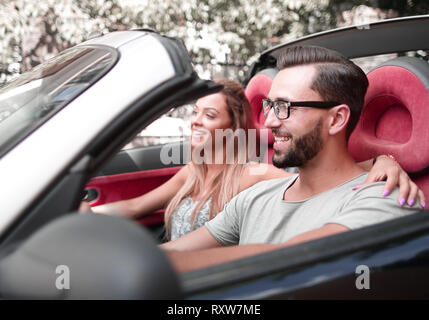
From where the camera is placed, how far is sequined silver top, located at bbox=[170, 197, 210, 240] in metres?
2.48

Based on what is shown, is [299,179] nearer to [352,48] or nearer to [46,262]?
[352,48]

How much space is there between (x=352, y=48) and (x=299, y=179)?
104 centimetres

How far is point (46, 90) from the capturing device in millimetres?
1409

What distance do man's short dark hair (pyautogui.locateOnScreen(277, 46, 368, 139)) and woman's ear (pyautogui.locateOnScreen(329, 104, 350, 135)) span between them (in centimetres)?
3

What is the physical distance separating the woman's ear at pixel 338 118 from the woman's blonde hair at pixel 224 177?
829 millimetres

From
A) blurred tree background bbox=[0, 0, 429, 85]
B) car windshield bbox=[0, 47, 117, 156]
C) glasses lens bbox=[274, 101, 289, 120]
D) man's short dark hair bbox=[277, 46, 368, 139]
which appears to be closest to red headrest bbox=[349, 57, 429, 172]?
man's short dark hair bbox=[277, 46, 368, 139]

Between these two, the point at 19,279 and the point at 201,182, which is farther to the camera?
the point at 201,182

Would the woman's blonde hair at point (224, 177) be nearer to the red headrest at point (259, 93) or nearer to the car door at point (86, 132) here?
the red headrest at point (259, 93)

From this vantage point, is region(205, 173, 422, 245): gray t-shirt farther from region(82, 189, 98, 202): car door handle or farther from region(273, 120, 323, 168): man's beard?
region(82, 189, 98, 202): car door handle

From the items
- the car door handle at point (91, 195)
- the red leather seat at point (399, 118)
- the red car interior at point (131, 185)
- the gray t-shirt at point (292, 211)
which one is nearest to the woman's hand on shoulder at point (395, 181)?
the gray t-shirt at point (292, 211)

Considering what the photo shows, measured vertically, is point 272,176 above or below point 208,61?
above

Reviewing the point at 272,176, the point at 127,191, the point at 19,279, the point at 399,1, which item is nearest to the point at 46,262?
the point at 19,279

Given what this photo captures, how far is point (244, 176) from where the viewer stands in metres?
2.62
